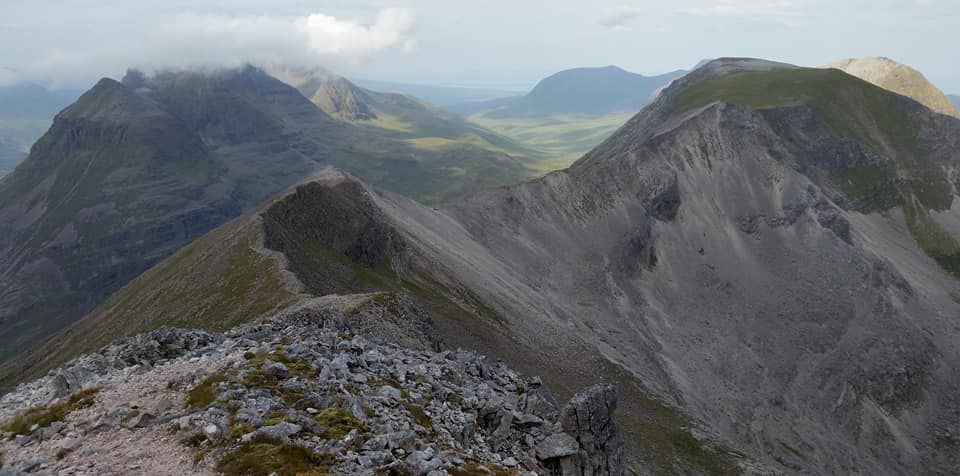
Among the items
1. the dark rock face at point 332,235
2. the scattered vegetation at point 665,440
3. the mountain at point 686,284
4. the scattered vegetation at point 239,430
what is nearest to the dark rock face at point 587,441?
the scattered vegetation at point 239,430

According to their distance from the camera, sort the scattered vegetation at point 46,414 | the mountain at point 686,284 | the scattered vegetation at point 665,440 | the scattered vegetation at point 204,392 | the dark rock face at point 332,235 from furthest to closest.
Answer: the mountain at point 686,284 < the dark rock face at point 332,235 < the scattered vegetation at point 665,440 < the scattered vegetation at point 204,392 < the scattered vegetation at point 46,414

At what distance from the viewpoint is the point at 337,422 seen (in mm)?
27391

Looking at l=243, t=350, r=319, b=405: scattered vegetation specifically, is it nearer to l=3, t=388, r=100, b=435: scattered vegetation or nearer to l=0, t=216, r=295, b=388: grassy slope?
l=3, t=388, r=100, b=435: scattered vegetation

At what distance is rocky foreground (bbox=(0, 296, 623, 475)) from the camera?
80.8ft

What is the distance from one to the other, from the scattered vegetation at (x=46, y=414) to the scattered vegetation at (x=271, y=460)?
1013cm

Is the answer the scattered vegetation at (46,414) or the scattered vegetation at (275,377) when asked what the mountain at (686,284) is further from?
the scattered vegetation at (46,414)

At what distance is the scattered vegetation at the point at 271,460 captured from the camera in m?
23.2

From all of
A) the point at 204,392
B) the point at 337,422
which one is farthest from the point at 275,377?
the point at 337,422

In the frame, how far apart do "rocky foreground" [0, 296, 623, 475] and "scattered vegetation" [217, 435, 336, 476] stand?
55 millimetres

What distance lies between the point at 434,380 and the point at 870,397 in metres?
128

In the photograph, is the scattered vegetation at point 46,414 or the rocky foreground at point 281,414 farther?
the scattered vegetation at point 46,414

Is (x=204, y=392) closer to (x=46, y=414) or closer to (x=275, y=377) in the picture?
(x=275, y=377)

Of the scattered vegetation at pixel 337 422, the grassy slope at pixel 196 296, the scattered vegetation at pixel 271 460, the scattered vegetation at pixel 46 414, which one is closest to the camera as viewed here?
the scattered vegetation at pixel 271 460

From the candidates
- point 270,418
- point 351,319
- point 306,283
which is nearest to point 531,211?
point 306,283
